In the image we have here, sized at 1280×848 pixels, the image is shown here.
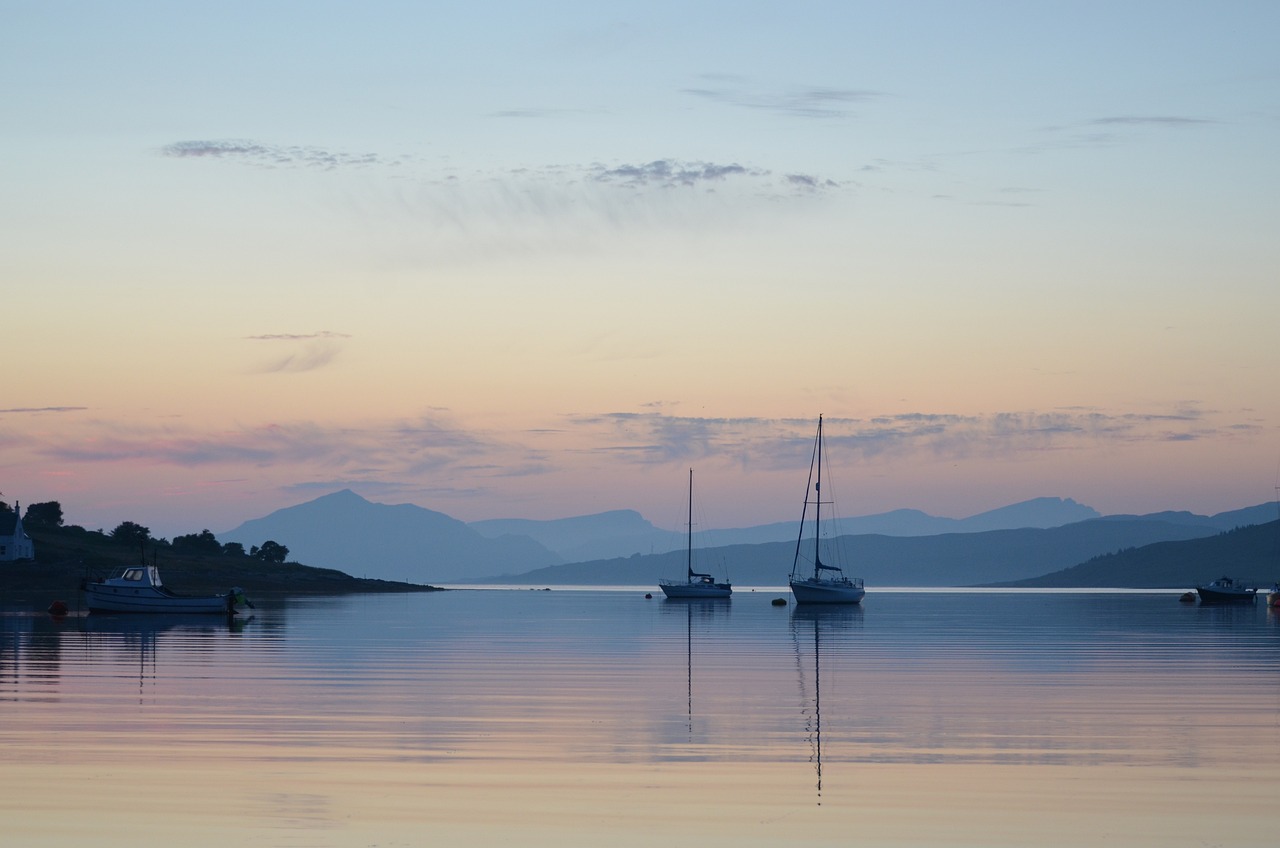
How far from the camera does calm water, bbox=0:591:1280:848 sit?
62.2 feet

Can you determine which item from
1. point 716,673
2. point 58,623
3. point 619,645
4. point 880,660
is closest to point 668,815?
point 716,673

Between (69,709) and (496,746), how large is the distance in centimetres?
1045

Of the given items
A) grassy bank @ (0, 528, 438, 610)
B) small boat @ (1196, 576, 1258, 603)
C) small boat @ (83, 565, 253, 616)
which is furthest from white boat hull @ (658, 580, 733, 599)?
small boat @ (83, 565, 253, 616)

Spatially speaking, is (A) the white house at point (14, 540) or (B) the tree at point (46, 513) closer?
(A) the white house at point (14, 540)

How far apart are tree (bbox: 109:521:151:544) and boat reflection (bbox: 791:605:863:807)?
7898 cm

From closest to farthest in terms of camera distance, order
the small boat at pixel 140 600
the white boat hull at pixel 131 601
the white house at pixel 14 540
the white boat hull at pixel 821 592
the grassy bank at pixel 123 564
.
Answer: the small boat at pixel 140 600, the white boat hull at pixel 131 601, the grassy bank at pixel 123 564, the white boat hull at pixel 821 592, the white house at pixel 14 540

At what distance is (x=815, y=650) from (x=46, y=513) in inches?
5416

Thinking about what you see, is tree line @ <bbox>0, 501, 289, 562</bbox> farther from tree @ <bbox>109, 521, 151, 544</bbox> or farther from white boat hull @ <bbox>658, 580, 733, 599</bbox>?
white boat hull @ <bbox>658, 580, 733, 599</bbox>

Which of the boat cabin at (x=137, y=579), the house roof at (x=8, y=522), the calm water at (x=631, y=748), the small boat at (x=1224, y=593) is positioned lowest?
the calm water at (x=631, y=748)

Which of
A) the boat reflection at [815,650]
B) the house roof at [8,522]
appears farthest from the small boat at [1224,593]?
the house roof at [8,522]

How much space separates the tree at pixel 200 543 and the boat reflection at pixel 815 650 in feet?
280

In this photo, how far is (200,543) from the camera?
183m

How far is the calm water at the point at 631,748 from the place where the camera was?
1897 centimetres

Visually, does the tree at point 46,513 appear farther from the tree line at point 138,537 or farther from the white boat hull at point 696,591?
the white boat hull at point 696,591
